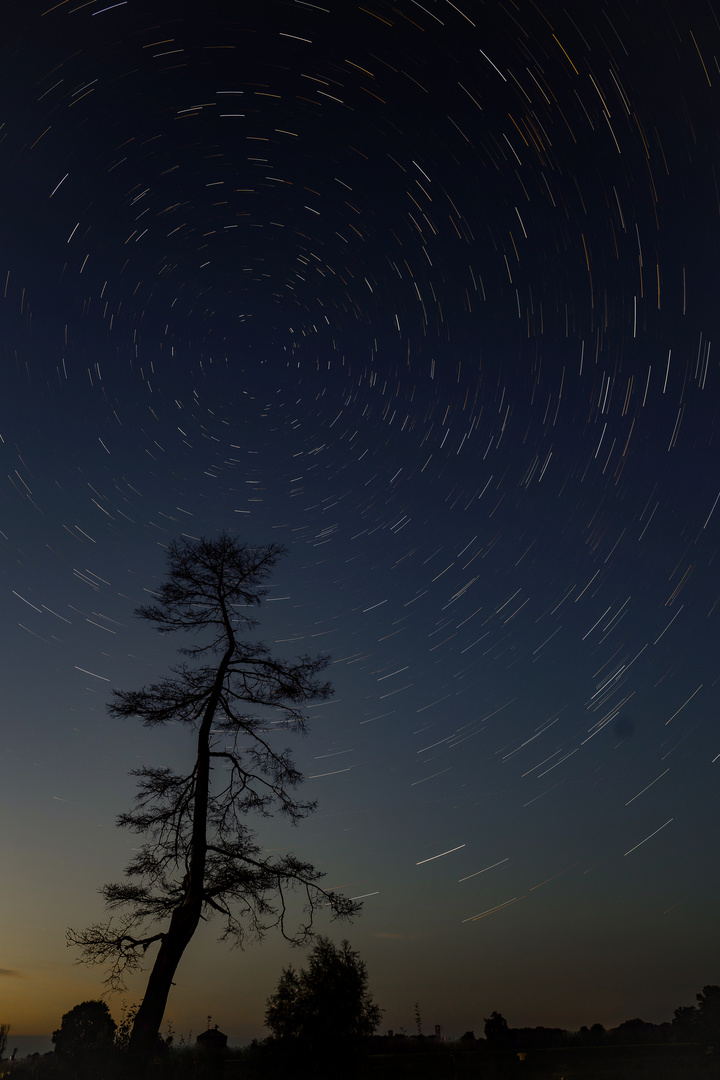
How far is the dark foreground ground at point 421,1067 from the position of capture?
27.1ft

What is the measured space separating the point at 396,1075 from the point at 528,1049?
646 inches

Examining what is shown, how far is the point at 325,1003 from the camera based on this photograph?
573 inches

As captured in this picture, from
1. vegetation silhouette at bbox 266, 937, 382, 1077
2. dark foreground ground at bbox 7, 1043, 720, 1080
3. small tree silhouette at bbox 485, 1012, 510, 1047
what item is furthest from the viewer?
small tree silhouette at bbox 485, 1012, 510, 1047

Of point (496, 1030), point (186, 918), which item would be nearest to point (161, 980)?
point (186, 918)

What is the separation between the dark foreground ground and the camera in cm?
825

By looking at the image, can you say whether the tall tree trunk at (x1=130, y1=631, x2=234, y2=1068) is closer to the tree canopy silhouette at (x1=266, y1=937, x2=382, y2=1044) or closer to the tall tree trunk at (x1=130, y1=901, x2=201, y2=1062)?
the tall tree trunk at (x1=130, y1=901, x2=201, y2=1062)

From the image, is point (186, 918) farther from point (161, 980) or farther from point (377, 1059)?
point (377, 1059)

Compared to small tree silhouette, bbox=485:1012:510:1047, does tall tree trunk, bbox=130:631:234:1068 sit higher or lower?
higher

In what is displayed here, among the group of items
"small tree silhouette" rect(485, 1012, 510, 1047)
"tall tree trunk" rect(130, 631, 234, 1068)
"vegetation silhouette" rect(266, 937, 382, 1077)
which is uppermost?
"tall tree trunk" rect(130, 631, 234, 1068)

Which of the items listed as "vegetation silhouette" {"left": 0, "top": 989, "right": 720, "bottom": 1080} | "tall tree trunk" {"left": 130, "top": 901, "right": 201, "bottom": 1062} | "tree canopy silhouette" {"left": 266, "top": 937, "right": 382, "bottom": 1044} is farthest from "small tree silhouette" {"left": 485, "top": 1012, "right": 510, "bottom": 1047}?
"tall tree trunk" {"left": 130, "top": 901, "right": 201, "bottom": 1062}

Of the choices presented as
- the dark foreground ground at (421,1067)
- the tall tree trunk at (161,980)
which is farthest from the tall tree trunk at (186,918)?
the dark foreground ground at (421,1067)

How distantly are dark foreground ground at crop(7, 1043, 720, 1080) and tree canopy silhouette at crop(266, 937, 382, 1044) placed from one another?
1.76ft

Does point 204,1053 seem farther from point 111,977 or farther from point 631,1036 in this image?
Answer: point 631,1036

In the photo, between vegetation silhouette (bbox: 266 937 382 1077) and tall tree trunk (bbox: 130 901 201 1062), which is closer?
tall tree trunk (bbox: 130 901 201 1062)
